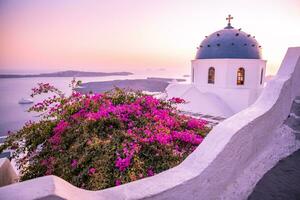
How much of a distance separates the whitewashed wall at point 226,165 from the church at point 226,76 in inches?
516

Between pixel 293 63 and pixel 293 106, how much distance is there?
0.99 m

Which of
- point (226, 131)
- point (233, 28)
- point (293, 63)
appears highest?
point (233, 28)

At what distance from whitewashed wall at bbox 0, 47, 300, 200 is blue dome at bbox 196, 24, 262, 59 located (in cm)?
1485

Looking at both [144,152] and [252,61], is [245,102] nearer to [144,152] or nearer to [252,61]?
[252,61]

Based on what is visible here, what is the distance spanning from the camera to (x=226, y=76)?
708 inches

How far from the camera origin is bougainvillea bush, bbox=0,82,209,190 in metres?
2.97

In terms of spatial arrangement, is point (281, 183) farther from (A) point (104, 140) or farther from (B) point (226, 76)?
(B) point (226, 76)

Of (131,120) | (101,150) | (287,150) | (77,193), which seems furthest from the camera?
(131,120)

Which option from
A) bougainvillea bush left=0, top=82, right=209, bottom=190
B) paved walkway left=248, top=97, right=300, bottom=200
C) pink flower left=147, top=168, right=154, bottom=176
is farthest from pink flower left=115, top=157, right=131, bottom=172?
paved walkway left=248, top=97, right=300, bottom=200

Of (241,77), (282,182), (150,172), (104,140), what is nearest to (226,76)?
(241,77)

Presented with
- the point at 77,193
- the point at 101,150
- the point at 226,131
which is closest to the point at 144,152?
the point at 101,150

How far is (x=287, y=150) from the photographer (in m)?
3.51

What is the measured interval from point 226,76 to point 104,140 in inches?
659

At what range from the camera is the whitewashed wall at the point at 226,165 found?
Result: 1658mm
